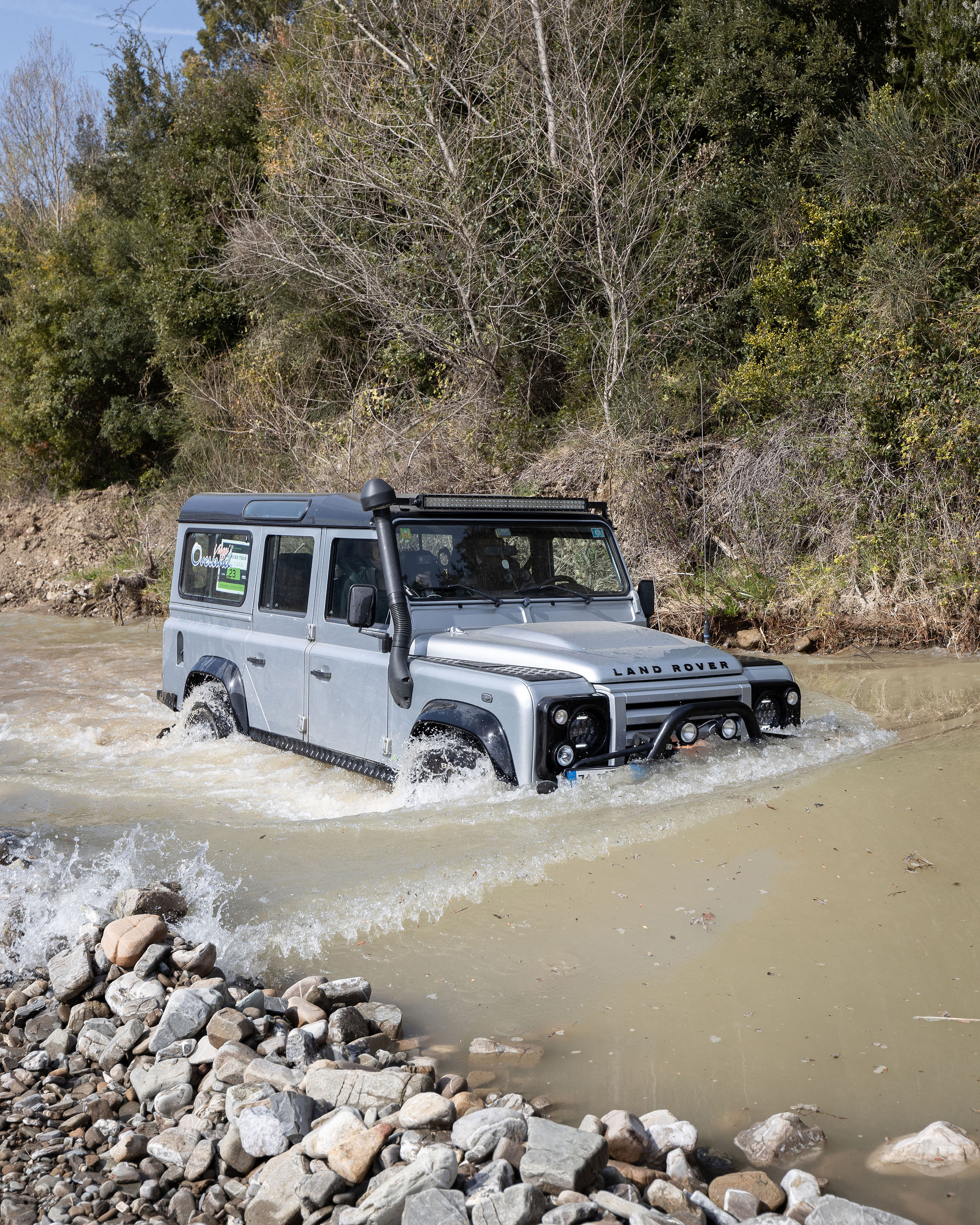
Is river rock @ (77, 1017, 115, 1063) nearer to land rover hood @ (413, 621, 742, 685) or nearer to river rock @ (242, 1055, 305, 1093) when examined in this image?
river rock @ (242, 1055, 305, 1093)

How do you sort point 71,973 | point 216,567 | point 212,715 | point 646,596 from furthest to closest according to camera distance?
point 216,567, point 212,715, point 646,596, point 71,973

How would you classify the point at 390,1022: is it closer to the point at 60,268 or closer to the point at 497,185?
the point at 497,185

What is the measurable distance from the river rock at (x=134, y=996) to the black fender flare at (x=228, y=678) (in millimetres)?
3526

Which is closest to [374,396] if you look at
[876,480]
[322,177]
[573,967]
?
[322,177]

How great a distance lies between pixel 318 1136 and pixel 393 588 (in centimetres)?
342

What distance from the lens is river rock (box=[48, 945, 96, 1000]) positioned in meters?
3.69

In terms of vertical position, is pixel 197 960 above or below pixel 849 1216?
below

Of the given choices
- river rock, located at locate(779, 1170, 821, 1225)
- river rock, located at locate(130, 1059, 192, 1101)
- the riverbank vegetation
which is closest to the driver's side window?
river rock, located at locate(130, 1059, 192, 1101)

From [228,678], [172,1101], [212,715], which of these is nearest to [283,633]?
[228,678]

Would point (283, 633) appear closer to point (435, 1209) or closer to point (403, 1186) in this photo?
point (403, 1186)

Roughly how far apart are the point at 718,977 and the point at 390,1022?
47.2 inches

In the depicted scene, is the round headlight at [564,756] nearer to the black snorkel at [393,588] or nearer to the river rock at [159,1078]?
the black snorkel at [393,588]

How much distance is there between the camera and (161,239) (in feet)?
81.1

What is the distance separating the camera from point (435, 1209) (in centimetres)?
243
